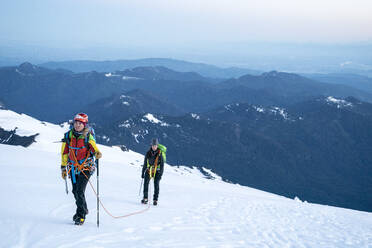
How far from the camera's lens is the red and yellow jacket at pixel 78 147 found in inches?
321

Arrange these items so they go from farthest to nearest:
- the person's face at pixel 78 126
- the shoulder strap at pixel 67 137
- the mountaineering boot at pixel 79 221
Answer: the mountaineering boot at pixel 79 221, the shoulder strap at pixel 67 137, the person's face at pixel 78 126

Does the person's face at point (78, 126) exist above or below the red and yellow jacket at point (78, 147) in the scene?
above

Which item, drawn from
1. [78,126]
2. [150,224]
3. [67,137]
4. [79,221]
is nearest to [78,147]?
[67,137]

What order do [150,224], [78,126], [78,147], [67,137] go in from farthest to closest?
[150,224], [78,147], [67,137], [78,126]

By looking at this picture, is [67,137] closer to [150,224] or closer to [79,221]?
[79,221]

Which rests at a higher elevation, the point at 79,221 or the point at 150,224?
the point at 79,221

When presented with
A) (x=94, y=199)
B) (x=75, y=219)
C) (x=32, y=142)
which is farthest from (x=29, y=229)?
(x=32, y=142)

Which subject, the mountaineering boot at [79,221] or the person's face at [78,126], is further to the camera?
the mountaineering boot at [79,221]

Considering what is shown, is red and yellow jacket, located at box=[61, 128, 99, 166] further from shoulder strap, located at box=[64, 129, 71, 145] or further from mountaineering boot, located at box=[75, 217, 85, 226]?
mountaineering boot, located at box=[75, 217, 85, 226]

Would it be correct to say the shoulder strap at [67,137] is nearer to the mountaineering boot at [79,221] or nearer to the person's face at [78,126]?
the person's face at [78,126]

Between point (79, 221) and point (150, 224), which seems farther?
point (150, 224)

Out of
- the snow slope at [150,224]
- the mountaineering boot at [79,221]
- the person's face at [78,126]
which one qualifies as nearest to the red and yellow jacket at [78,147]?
the person's face at [78,126]

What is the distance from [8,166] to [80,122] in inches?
503

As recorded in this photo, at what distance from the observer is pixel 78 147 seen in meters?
8.26
